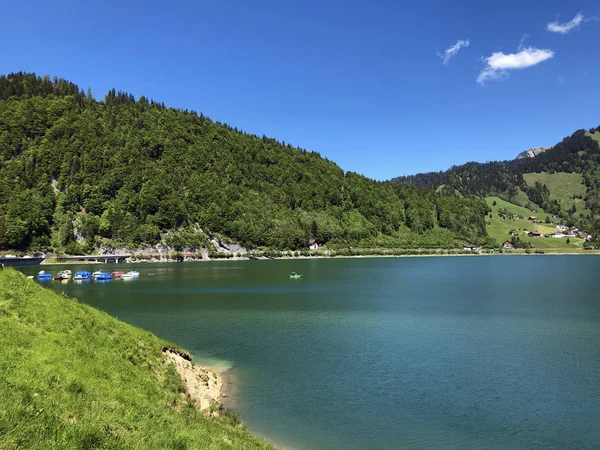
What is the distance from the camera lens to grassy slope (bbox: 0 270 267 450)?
9.97m

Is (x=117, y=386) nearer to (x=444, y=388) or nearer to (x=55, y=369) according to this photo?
(x=55, y=369)

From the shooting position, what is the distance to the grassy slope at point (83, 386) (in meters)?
9.97

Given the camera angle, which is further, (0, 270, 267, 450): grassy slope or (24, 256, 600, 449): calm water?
(24, 256, 600, 449): calm water

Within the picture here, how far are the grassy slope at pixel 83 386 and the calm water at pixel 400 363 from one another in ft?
18.3

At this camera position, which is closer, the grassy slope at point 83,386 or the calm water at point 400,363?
the grassy slope at point 83,386

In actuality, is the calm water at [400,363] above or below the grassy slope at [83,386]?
below

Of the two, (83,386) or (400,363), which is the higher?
(83,386)

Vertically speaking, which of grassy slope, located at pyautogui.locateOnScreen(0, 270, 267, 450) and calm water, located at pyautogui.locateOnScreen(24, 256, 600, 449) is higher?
grassy slope, located at pyautogui.locateOnScreen(0, 270, 267, 450)

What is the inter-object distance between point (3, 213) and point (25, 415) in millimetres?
215130

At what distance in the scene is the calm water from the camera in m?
21.4

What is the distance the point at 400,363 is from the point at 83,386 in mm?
24962

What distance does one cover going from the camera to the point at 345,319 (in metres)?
51.6

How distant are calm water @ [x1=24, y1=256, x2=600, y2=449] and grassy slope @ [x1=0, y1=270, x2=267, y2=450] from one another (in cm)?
558

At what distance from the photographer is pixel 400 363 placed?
108 ft
